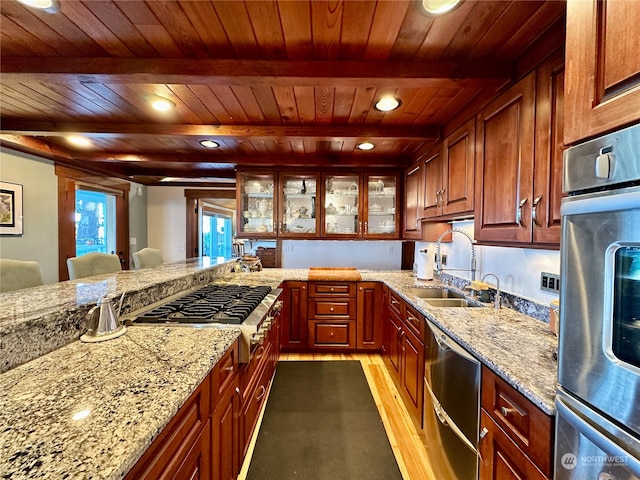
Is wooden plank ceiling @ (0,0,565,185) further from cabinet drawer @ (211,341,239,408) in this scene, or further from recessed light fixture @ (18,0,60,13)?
cabinet drawer @ (211,341,239,408)

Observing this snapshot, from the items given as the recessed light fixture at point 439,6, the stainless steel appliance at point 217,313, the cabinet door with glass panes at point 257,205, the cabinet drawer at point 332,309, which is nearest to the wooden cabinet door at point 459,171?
the recessed light fixture at point 439,6

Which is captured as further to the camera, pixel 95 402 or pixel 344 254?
pixel 344 254

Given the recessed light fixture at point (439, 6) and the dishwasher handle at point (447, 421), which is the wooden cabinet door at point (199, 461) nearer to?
the dishwasher handle at point (447, 421)

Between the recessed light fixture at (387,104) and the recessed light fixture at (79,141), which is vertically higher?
the recessed light fixture at (79,141)

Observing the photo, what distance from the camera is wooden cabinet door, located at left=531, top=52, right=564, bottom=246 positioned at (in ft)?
3.86

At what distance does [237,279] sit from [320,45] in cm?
215

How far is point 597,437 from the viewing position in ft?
2.18

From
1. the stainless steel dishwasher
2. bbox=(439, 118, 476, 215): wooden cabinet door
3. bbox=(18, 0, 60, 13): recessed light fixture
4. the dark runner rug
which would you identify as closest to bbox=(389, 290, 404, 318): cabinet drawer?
the stainless steel dishwasher

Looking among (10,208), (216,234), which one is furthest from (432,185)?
(216,234)

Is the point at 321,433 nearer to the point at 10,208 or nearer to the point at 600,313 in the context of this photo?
the point at 600,313

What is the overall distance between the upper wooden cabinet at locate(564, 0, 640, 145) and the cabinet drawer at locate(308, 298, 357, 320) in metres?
2.45

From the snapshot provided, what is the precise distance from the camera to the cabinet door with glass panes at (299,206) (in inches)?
134

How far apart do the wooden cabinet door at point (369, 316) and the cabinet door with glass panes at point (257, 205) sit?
1279 millimetres

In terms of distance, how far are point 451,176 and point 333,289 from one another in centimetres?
158
